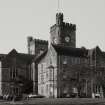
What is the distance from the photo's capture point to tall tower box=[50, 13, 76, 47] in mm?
98312

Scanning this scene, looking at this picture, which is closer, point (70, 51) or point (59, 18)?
point (70, 51)

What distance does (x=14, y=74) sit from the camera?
281ft

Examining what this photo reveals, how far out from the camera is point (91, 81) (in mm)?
77562

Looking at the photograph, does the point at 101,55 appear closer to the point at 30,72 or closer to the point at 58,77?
the point at 58,77

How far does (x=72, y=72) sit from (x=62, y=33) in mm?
24804

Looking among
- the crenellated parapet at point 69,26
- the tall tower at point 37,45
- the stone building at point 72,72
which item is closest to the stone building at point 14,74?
the stone building at point 72,72

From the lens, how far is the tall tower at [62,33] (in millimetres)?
98312

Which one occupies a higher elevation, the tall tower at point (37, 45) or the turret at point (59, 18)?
the turret at point (59, 18)

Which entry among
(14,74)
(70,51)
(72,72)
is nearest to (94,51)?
(70,51)

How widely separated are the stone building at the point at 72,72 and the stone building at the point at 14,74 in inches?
190

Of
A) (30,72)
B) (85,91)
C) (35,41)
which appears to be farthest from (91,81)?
(35,41)

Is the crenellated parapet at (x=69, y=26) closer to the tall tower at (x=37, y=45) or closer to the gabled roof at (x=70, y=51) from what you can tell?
the tall tower at (x=37, y=45)

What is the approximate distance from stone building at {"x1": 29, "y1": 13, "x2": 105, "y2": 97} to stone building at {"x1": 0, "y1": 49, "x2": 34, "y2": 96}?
483 centimetres

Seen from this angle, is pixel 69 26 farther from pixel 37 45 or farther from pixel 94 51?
pixel 94 51
